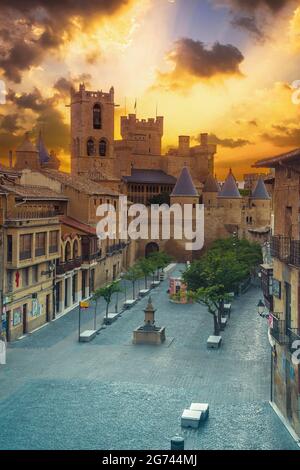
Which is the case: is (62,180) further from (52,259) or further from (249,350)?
(249,350)

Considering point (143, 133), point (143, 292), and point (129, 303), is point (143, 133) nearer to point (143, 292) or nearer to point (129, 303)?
point (143, 292)

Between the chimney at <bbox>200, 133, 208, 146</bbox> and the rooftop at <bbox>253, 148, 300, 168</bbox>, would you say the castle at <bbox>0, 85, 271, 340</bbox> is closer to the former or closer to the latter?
the chimney at <bbox>200, 133, 208, 146</bbox>

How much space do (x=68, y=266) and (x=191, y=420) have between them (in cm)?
2677

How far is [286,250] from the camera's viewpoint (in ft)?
80.0

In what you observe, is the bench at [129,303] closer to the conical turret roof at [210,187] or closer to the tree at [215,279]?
the tree at [215,279]

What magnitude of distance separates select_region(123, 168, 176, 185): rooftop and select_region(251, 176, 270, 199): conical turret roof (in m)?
14.7

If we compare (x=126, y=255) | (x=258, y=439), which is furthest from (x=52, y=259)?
(x=126, y=255)

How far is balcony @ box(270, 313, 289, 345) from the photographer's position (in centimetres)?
2336

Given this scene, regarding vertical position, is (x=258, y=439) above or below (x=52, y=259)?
below

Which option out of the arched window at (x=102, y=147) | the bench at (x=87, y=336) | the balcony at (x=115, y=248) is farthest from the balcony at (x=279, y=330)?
→ the arched window at (x=102, y=147)

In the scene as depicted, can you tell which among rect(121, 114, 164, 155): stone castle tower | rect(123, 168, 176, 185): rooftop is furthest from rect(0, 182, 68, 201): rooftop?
rect(121, 114, 164, 155): stone castle tower

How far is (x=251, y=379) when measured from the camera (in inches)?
1137

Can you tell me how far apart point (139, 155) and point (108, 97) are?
12.6m

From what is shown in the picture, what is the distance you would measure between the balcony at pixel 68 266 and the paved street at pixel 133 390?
527cm
